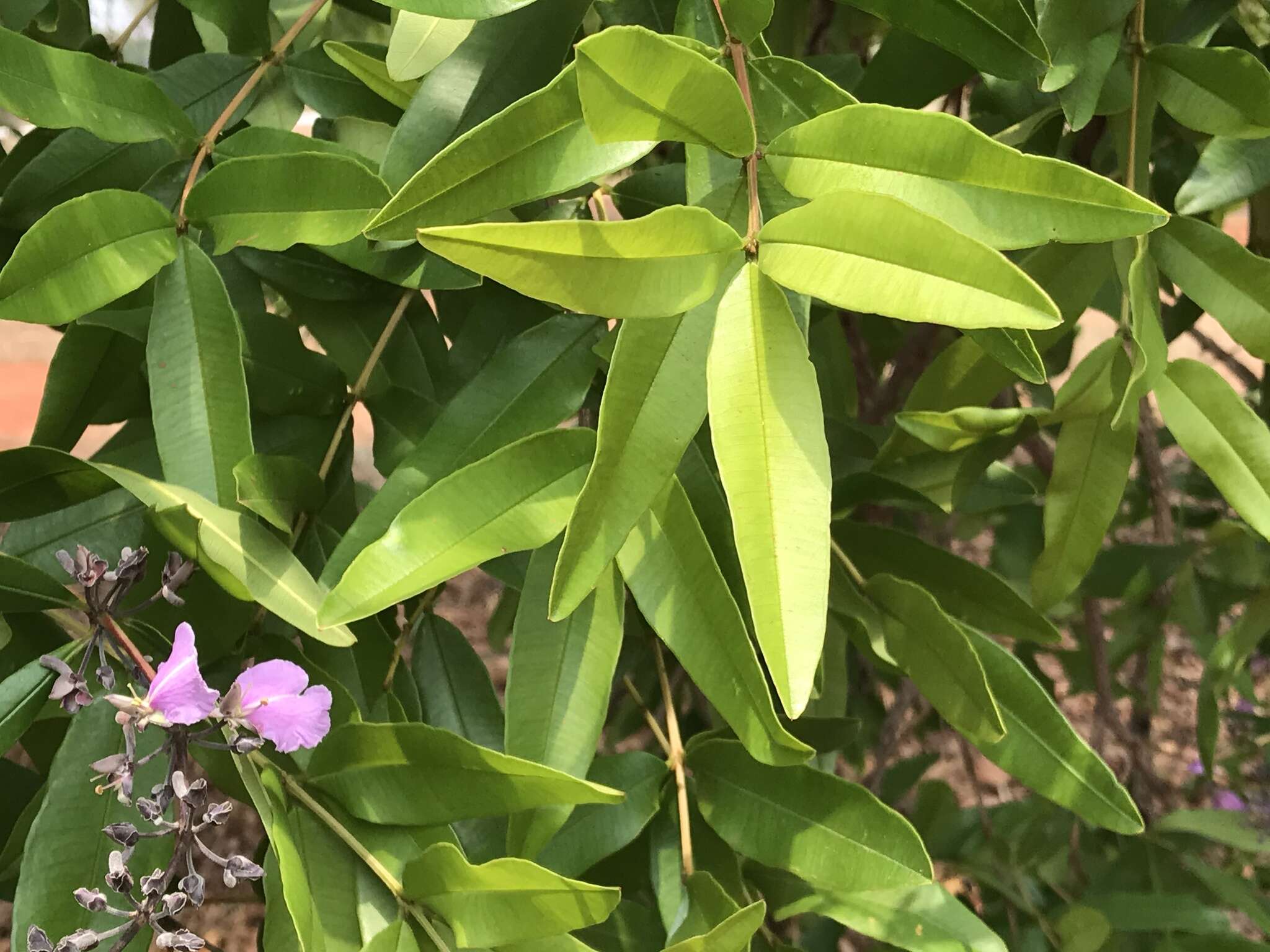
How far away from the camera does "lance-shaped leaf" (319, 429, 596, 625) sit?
0.72 ft

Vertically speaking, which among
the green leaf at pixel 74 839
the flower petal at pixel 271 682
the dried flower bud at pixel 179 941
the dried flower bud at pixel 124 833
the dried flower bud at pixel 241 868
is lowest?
the green leaf at pixel 74 839

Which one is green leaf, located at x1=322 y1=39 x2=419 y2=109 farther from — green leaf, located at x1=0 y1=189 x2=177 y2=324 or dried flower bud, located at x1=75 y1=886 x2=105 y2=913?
dried flower bud, located at x1=75 y1=886 x2=105 y2=913

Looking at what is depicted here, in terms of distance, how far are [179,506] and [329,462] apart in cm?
11

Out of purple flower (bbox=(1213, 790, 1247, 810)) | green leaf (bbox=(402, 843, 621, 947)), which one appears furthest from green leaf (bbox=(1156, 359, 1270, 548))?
purple flower (bbox=(1213, 790, 1247, 810))

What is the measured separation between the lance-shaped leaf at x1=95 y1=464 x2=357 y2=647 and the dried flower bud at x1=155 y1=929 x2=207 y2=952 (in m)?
0.07

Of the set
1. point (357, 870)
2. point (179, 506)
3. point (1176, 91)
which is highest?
point (1176, 91)

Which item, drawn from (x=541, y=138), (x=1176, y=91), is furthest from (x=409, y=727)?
(x=1176, y=91)

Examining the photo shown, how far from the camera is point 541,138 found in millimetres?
216

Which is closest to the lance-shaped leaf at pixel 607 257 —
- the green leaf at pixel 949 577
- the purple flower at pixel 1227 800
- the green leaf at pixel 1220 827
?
the green leaf at pixel 949 577

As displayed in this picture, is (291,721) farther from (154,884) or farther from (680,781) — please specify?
(680,781)

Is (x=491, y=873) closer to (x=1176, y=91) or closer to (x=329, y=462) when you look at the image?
(x=329, y=462)

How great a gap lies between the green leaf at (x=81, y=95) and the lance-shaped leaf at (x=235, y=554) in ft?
0.33

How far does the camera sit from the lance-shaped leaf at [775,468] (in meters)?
0.18

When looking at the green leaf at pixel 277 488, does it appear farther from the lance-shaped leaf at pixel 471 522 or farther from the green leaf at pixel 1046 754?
the green leaf at pixel 1046 754
